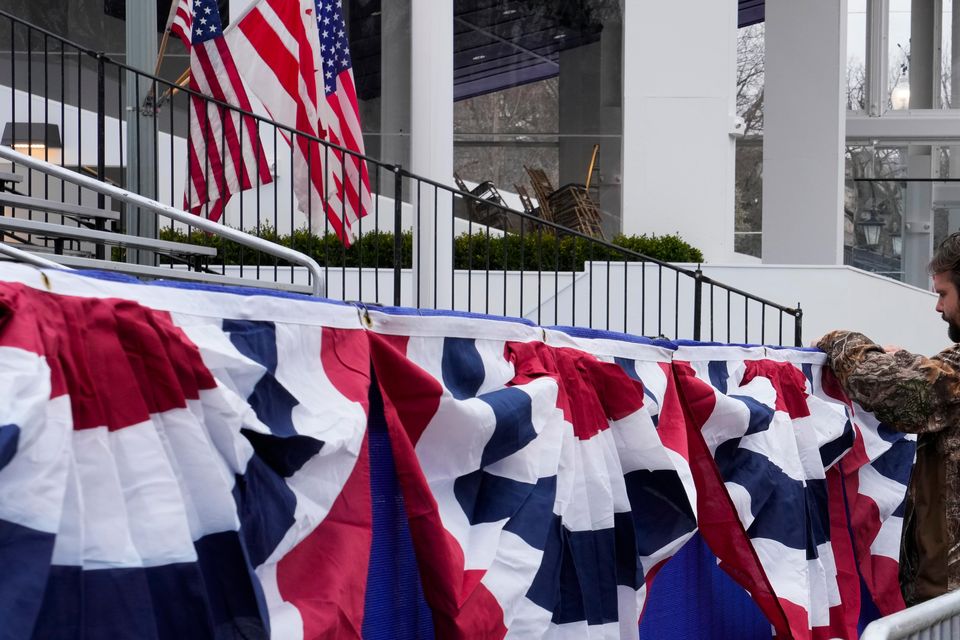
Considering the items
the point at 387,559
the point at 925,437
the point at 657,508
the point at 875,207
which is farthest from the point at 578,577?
the point at 875,207

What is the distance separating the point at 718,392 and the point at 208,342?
7.48 ft

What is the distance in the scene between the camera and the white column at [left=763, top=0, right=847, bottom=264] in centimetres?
1633

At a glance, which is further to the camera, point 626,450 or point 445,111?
point 445,111

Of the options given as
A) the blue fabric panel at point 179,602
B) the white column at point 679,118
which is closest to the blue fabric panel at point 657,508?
the blue fabric panel at point 179,602

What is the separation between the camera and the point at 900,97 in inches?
957

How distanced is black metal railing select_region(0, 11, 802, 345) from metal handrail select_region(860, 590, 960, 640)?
5.97 m

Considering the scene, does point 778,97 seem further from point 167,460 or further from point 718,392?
point 167,460

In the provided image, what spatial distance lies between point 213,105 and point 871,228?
1915 cm

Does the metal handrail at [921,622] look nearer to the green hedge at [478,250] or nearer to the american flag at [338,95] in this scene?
the american flag at [338,95]

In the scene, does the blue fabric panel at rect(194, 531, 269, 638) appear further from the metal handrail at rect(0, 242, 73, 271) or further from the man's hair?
the man's hair

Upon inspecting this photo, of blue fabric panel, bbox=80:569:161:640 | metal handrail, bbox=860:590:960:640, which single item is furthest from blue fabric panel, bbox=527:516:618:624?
blue fabric panel, bbox=80:569:161:640

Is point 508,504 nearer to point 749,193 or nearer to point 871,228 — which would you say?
point 749,193

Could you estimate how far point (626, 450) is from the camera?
3.55m

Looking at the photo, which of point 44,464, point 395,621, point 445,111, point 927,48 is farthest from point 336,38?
point 927,48
